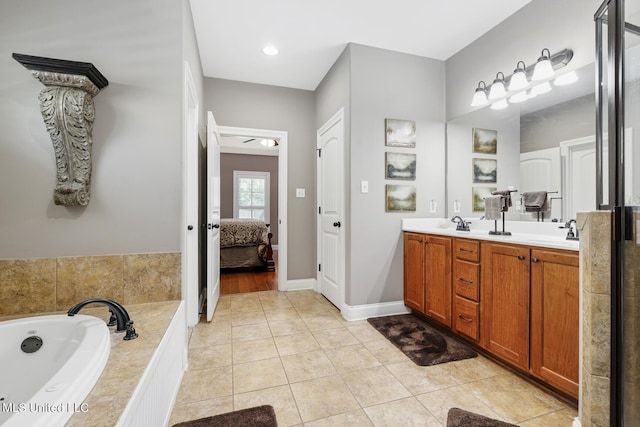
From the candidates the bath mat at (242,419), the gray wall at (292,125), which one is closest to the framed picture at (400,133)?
the gray wall at (292,125)

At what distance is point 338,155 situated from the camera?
3102 mm

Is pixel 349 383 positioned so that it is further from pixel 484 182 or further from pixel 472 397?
pixel 484 182

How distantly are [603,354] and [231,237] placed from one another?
14.0ft

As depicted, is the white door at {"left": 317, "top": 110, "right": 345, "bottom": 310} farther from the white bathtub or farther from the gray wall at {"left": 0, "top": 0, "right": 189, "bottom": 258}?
the white bathtub

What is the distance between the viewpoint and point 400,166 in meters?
2.95

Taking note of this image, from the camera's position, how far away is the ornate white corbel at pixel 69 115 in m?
1.57

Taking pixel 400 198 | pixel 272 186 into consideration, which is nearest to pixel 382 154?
pixel 400 198

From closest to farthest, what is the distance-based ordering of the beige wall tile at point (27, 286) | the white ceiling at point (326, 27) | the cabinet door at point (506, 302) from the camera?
the beige wall tile at point (27, 286)
the cabinet door at point (506, 302)
the white ceiling at point (326, 27)

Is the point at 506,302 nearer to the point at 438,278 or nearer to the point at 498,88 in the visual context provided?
the point at 438,278

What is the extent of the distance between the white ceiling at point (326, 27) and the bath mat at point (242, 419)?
2786 mm

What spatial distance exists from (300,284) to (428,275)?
70.3 inches

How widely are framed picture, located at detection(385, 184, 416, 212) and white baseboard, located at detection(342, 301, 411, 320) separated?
3.14 ft

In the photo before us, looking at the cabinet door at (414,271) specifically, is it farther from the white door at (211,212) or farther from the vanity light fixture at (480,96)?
the white door at (211,212)

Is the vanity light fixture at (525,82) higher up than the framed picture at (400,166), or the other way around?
the vanity light fixture at (525,82)
